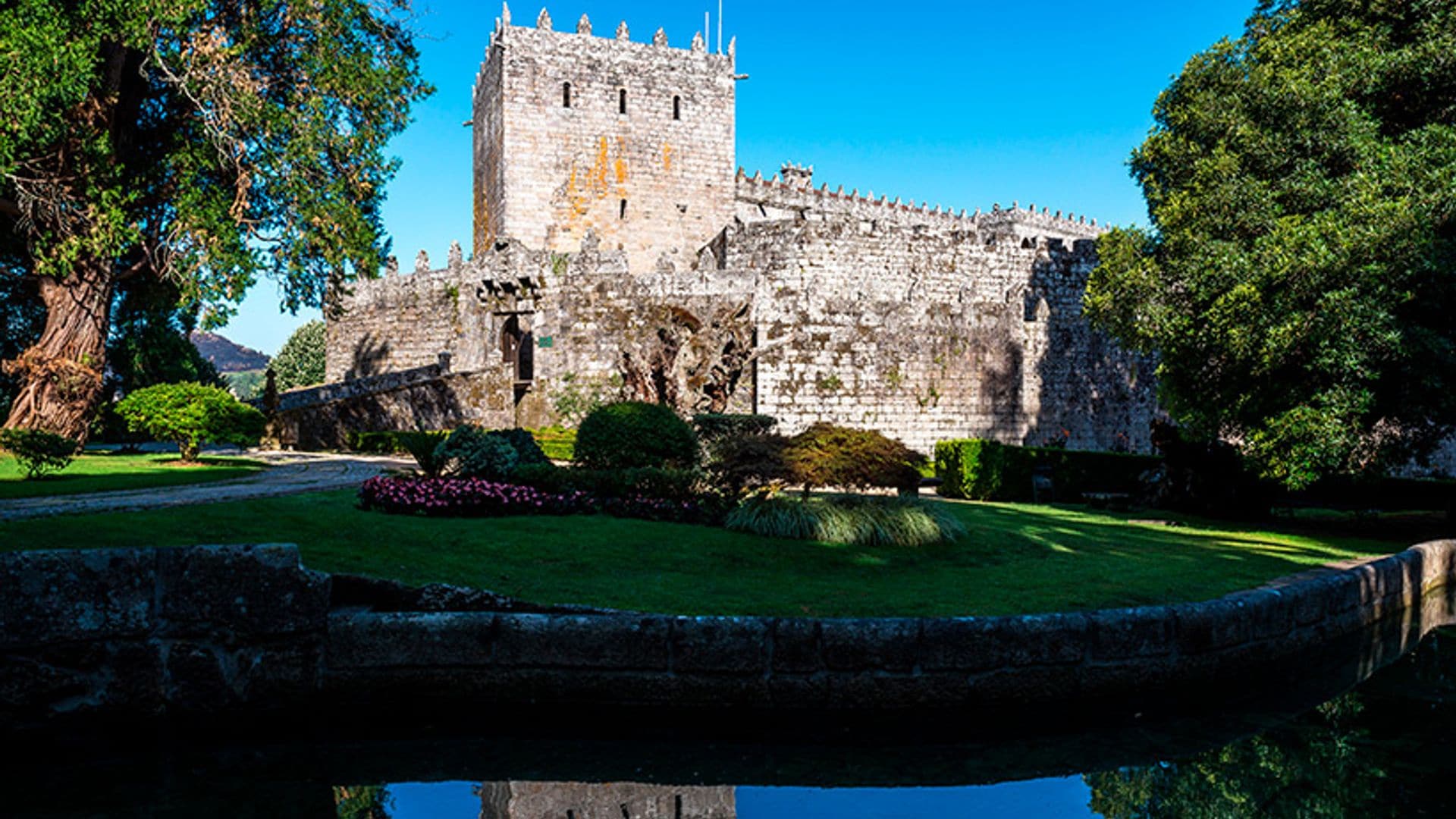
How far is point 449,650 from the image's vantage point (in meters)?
5.82

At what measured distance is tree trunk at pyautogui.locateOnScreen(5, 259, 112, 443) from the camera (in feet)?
53.5

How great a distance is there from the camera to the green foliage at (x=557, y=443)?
20.4 metres

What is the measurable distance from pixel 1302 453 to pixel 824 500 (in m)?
6.42

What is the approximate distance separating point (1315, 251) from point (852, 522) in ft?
24.6

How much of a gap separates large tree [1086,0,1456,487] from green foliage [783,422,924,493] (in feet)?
17.2

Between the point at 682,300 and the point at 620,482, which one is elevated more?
the point at 682,300

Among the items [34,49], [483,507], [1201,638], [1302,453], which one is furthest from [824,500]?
[34,49]

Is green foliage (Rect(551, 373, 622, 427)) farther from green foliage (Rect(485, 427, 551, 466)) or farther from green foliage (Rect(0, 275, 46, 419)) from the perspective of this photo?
green foliage (Rect(0, 275, 46, 419))

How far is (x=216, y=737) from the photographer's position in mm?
5566

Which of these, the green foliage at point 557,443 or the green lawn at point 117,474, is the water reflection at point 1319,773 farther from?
the green foliage at point 557,443

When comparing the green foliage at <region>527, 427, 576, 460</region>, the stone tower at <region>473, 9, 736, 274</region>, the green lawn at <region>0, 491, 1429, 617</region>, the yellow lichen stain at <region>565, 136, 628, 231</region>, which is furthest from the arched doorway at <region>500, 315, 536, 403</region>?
the green lawn at <region>0, 491, 1429, 617</region>

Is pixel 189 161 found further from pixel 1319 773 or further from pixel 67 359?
pixel 1319 773

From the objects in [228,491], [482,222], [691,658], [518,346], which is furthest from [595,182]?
[691,658]

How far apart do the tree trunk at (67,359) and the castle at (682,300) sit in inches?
180
